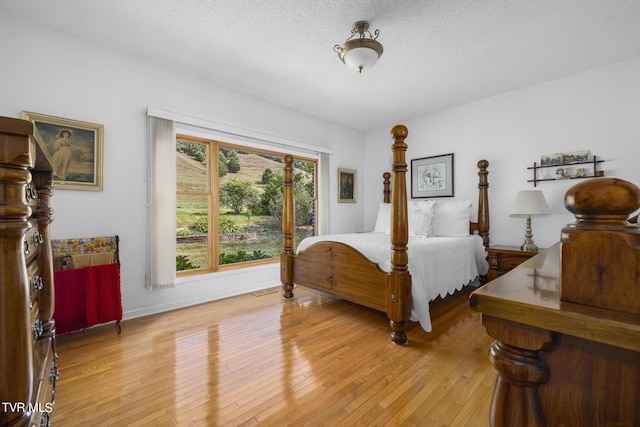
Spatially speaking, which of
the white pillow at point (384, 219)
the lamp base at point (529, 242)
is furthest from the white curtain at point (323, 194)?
the lamp base at point (529, 242)

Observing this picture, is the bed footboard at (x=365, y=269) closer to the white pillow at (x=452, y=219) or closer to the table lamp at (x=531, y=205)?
the white pillow at (x=452, y=219)

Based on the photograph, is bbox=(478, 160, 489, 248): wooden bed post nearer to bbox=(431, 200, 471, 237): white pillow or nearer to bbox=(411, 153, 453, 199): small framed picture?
bbox=(431, 200, 471, 237): white pillow

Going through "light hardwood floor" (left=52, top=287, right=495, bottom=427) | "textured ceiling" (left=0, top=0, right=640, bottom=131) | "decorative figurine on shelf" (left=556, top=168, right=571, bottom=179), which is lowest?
"light hardwood floor" (left=52, top=287, right=495, bottom=427)

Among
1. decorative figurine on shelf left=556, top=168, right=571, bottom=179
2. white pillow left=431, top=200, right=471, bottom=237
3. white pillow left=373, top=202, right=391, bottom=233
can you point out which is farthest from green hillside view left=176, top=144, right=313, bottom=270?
decorative figurine on shelf left=556, top=168, right=571, bottom=179

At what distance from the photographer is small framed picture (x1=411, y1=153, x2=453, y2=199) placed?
4.15 m

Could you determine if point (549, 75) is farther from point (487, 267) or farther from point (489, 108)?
point (487, 267)

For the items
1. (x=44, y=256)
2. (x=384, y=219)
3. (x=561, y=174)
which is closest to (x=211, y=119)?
(x=44, y=256)

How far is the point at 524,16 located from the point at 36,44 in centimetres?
407

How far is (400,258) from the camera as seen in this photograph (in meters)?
2.26

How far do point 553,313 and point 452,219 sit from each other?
3.46m

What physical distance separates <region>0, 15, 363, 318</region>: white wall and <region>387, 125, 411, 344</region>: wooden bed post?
214 cm

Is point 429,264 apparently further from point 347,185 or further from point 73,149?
point 73,149

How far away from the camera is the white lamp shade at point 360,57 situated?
2220 millimetres

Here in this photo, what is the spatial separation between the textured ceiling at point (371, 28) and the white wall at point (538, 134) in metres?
0.23
